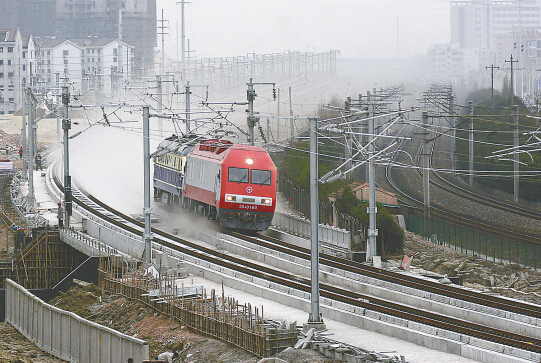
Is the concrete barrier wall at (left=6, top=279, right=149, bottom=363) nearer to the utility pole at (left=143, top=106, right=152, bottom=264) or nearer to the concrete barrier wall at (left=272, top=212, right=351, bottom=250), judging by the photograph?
the utility pole at (left=143, top=106, right=152, bottom=264)

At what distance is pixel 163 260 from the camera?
34.8 meters

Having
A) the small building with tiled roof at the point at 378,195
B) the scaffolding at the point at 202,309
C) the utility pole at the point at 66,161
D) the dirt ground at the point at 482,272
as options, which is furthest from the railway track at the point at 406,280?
the small building with tiled roof at the point at 378,195

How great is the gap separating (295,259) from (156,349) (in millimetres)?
11679

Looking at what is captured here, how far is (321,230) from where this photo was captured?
134 ft

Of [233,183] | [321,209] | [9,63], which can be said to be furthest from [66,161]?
[9,63]

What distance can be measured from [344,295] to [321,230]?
11.2 meters

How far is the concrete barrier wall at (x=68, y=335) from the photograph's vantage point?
76.2ft

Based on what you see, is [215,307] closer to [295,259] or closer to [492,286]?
[295,259]

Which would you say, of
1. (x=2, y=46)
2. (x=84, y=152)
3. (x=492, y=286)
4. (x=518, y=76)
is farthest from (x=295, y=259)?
(x=518, y=76)

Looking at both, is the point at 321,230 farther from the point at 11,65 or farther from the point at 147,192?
the point at 11,65

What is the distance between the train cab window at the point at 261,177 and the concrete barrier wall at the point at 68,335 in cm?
1138

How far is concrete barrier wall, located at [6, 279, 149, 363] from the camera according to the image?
23219 mm

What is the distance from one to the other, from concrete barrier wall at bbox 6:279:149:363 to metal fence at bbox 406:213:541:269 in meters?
20.8

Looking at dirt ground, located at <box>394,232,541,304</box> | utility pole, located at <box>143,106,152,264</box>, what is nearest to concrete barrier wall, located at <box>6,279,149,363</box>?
utility pole, located at <box>143,106,152,264</box>
